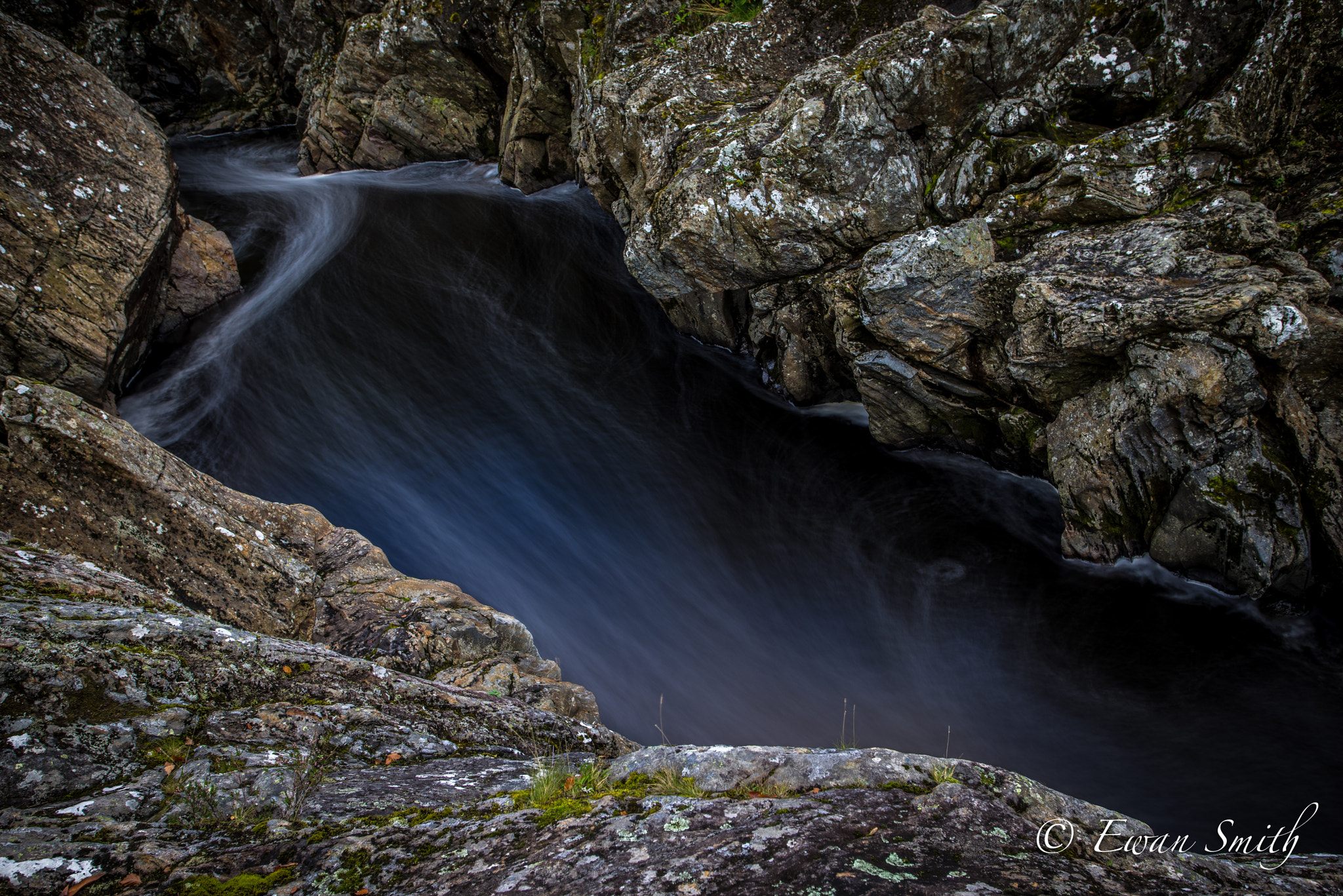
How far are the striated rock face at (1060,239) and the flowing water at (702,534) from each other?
0.99 metres

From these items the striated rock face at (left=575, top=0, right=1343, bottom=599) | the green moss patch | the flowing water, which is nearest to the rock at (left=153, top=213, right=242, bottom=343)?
the flowing water

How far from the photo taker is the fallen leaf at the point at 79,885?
6.87 feet

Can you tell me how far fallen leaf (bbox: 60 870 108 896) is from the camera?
2094mm

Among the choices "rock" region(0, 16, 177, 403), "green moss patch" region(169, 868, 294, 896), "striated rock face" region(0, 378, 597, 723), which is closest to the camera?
"green moss patch" region(169, 868, 294, 896)

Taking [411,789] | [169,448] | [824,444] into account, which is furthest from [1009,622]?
[169,448]

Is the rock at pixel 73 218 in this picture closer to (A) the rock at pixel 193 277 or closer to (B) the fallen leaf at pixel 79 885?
(A) the rock at pixel 193 277

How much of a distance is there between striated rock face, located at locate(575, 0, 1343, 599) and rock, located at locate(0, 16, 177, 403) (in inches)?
341

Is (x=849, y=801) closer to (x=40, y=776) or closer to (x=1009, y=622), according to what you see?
(x=40, y=776)

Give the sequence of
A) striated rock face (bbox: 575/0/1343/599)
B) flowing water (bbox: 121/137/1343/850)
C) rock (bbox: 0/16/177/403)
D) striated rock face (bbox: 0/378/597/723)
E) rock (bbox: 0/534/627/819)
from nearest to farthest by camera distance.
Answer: rock (bbox: 0/534/627/819), striated rock face (bbox: 0/378/597/723), striated rock face (bbox: 575/0/1343/599), flowing water (bbox: 121/137/1343/850), rock (bbox: 0/16/177/403)

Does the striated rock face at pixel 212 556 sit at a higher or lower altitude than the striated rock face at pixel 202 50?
lower

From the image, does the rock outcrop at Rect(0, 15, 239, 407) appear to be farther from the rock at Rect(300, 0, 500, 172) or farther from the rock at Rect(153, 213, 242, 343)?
the rock at Rect(300, 0, 500, 172)

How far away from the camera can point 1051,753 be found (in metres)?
6.98

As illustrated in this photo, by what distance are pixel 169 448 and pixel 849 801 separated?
1288 cm

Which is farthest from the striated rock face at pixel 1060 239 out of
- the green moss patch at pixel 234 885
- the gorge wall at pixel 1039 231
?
the green moss patch at pixel 234 885
